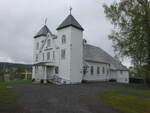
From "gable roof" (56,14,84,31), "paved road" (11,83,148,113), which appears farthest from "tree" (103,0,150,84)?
"paved road" (11,83,148,113)

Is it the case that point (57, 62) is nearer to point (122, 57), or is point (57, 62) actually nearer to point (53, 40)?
point (53, 40)

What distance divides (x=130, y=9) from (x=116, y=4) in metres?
2.29

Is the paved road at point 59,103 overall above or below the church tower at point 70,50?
below

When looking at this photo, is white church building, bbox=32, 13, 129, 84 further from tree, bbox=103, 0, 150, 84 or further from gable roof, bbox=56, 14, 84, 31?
tree, bbox=103, 0, 150, 84

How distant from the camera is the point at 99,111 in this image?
841 centimetres

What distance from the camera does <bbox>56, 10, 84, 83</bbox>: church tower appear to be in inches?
1042

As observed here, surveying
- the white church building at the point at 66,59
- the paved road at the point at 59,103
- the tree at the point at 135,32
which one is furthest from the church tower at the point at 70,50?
the paved road at the point at 59,103

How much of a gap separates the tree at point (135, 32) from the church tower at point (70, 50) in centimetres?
742

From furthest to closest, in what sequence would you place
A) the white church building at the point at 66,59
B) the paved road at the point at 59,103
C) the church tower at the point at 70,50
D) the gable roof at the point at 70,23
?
the gable roof at the point at 70,23, the white church building at the point at 66,59, the church tower at the point at 70,50, the paved road at the point at 59,103

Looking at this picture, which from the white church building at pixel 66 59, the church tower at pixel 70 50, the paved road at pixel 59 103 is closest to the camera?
the paved road at pixel 59 103

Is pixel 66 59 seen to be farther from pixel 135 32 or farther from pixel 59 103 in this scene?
pixel 59 103

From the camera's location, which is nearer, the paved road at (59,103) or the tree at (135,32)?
the paved road at (59,103)

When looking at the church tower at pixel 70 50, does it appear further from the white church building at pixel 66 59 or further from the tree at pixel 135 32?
the tree at pixel 135 32

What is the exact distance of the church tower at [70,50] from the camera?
2647 cm
